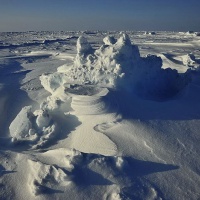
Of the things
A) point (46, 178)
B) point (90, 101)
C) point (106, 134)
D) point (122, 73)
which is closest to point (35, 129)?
point (90, 101)

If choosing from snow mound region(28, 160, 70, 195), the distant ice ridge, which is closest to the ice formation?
the distant ice ridge

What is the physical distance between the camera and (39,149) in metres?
8.28

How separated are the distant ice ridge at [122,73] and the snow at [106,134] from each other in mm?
37

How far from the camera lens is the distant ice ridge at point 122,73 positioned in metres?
10.3

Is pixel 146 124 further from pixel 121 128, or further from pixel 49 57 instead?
pixel 49 57

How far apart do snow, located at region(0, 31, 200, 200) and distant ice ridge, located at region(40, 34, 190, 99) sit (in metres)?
0.04

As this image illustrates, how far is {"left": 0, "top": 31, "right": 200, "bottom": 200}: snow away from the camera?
639 centimetres

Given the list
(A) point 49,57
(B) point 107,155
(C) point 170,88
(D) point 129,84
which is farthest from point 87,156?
(A) point 49,57

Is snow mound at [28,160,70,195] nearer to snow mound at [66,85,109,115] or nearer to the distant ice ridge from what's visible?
snow mound at [66,85,109,115]

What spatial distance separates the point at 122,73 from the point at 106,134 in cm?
283

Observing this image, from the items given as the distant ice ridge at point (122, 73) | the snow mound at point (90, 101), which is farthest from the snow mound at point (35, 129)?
the distant ice ridge at point (122, 73)

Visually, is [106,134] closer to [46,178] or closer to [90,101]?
[90,101]

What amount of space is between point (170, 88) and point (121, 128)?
13.7 feet

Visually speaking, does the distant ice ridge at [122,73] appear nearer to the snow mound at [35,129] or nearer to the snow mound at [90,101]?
the snow mound at [90,101]
